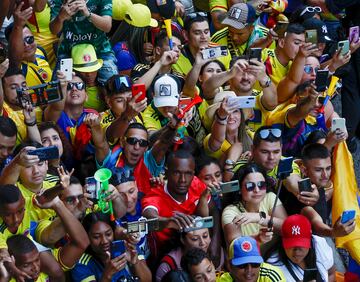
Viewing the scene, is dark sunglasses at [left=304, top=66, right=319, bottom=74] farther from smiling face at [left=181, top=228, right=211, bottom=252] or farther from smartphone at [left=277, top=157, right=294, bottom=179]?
smiling face at [left=181, top=228, right=211, bottom=252]

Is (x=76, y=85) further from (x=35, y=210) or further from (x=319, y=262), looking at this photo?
(x=319, y=262)

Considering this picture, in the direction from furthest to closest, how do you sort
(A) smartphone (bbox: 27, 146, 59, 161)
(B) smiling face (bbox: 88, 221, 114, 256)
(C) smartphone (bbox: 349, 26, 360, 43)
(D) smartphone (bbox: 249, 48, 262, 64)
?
(C) smartphone (bbox: 349, 26, 360, 43), (D) smartphone (bbox: 249, 48, 262, 64), (B) smiling face (bbox: 88, 221, 114, 256), (A) smartphone (bbox: 27, 146, 59, 161)

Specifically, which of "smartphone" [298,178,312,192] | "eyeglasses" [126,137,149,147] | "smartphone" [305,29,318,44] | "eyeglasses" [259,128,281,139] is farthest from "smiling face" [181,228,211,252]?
"smartphone" [305,29,318,44]

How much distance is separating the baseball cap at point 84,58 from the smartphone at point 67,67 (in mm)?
795

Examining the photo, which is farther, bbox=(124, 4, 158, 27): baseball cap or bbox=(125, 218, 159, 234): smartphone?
bbox=(124, 4, 158, 27): baseball cap

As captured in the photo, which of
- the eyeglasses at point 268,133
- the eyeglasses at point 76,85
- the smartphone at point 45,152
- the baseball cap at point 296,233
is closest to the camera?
the smartphone at point 45,152

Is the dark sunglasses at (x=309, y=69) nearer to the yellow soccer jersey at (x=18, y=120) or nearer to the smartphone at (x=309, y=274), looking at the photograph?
the smartphone at (x=309, y=274)

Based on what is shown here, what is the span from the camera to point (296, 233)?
897cm

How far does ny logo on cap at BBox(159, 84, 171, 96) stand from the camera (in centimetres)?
956

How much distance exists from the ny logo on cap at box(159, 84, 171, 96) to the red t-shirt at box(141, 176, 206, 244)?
77 centimetres

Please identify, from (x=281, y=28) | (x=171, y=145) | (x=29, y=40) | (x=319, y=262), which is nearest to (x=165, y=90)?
(x=171, y=145)

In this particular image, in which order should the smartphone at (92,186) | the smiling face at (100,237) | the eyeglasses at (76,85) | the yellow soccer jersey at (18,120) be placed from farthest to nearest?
the eyeglasses at (76,85), the yellow soccer jersey at (18,120), the smiling face at (100,237), the smartphone at (92,186)

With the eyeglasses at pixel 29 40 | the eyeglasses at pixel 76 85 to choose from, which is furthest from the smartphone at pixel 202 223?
the eyeglasses at pixel 29 40

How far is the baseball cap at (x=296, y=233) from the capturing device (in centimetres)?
898
